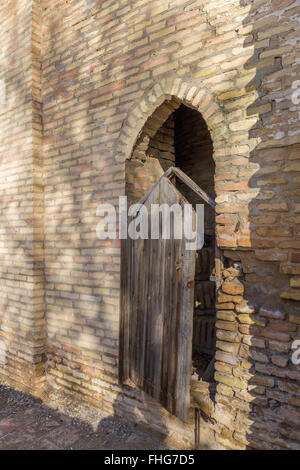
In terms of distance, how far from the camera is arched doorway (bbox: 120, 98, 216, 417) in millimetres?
2992

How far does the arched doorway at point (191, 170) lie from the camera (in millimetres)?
2992

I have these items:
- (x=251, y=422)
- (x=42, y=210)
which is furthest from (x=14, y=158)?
(x=251, y=422)

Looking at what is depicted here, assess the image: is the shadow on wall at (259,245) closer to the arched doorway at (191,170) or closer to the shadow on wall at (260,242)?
the shadow on wall at (260,242)

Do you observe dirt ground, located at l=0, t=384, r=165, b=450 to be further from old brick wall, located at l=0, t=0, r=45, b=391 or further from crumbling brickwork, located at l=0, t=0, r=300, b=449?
old brick wall, located at l=0, t=0, r=45, b=391

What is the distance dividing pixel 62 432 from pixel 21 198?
270 cm

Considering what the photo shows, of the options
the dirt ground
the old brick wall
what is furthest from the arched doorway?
the old brick wall

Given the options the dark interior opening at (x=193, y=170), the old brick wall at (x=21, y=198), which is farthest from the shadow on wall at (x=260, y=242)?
the old brick wall at (x=21, y=198)

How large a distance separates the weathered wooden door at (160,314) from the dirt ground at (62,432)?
48 centimetres

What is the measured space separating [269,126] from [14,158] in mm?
3157

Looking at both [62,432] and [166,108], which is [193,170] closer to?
[166,108]

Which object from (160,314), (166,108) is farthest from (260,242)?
(166,108)

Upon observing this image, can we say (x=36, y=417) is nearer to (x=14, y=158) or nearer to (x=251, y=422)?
(x=251, y=422)

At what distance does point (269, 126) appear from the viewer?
220 cm

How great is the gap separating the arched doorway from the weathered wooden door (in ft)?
0.24
